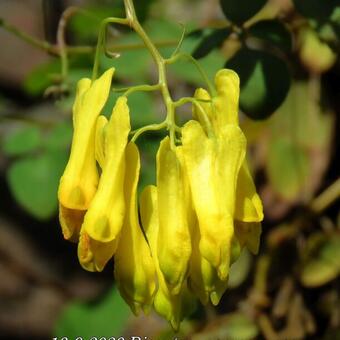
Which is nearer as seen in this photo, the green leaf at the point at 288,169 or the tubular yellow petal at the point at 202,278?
the tubular yellow petal at the point at 202,278

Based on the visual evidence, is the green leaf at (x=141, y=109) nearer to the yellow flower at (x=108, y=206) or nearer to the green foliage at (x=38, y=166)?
the green foliage at (x=38, y=166)

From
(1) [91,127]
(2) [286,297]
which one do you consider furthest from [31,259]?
(1) [91,127]

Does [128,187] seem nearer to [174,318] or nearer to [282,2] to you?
[174,318]

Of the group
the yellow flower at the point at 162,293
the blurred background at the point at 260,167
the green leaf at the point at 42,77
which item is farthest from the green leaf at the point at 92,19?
the yellow flower at the point at 162,293

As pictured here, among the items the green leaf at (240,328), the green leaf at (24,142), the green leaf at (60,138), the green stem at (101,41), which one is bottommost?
the green leaf at (240,328)

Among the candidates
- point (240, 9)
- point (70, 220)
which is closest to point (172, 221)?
point (70, 220)

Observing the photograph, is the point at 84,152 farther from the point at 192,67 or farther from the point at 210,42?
the point at 192,67
